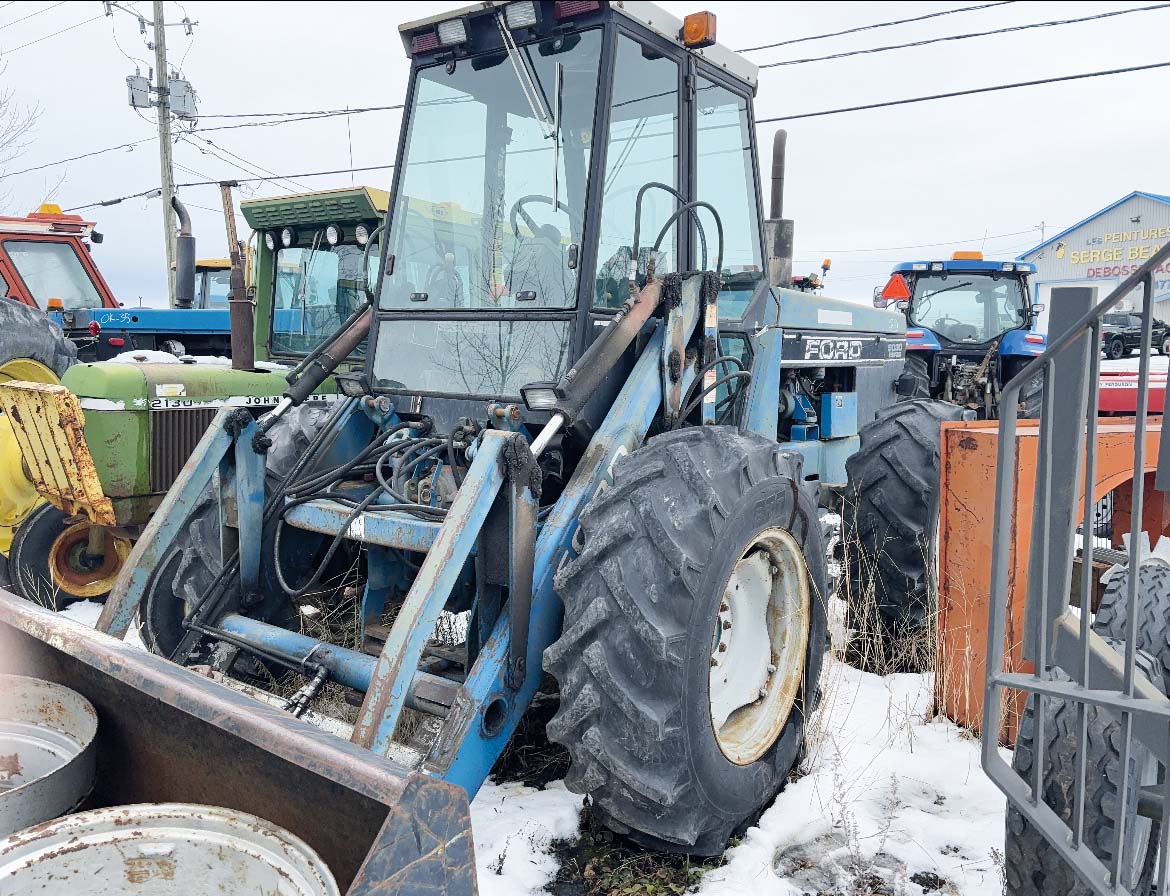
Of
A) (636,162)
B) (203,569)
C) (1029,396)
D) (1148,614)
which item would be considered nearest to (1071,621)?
(1148,614)

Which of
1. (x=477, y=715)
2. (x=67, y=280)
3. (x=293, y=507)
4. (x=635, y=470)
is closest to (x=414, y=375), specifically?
(x=293, y=507)

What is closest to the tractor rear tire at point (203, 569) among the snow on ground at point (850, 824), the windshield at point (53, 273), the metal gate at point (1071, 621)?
the snow on ground at point (850, 824)

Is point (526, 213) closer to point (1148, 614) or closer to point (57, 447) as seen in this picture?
point (1148, 614)

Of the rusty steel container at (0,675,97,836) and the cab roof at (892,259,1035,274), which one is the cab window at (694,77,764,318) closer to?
the rusty steel container at (0,675,97,836)

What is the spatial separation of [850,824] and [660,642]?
1220 millimetres

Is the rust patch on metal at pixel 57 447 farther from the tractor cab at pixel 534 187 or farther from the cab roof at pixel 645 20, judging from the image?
the cab roof at pixel 645 20

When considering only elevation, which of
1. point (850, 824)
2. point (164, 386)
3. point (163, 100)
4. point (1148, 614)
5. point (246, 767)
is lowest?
point (850, 824)

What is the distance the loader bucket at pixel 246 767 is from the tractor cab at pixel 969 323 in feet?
34.7

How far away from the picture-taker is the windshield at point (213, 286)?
13961mm

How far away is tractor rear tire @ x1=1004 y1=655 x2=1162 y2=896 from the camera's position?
6.93 feet

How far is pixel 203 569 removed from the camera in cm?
390

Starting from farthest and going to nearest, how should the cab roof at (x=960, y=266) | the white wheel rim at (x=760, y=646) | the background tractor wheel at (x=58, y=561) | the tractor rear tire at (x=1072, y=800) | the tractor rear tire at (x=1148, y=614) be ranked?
1. the cab roof at (x=960, y=266)
2. the background tractor wheel at (x=58, y=561)
3. the white wheel rim at (x=760, y=646)
4. the tractor rear tire at (x=1148, y=614)
5. the tractor rear tire at (x=1072, y=800)

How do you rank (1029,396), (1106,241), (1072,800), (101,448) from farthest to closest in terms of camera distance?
(1106,241), (1029,396), (101,448), (1072,800)

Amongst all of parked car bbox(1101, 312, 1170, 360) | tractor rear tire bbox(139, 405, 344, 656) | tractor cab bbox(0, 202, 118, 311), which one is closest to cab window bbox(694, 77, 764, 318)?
tractor rear tire bbox(139, 405, 344, 656)
